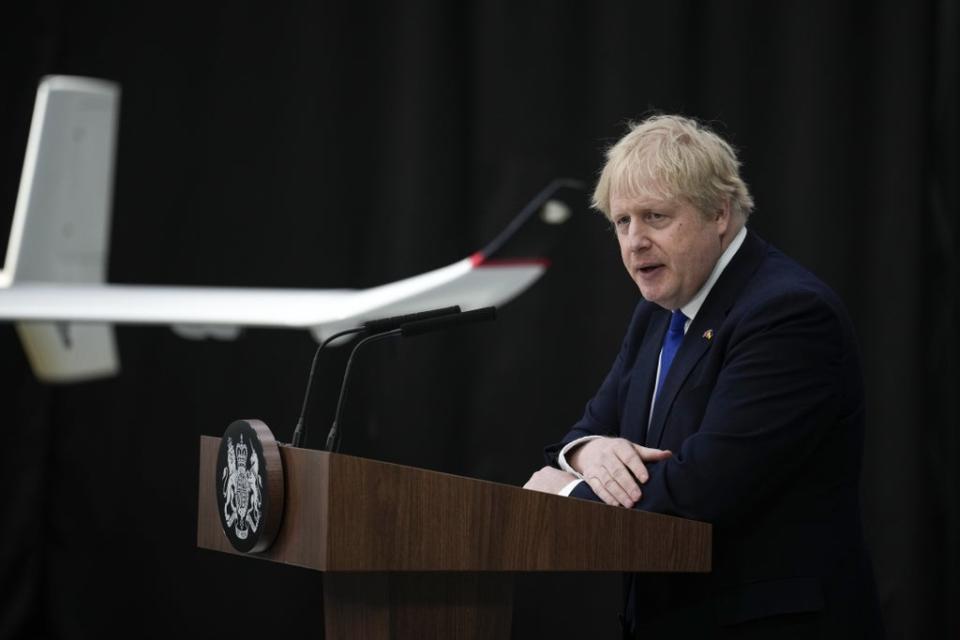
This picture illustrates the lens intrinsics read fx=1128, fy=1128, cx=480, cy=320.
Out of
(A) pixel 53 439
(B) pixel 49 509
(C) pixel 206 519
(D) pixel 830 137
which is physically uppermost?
(D) pixel 830 137

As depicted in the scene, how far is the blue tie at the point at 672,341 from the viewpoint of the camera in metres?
1.95

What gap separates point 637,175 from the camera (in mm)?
1872

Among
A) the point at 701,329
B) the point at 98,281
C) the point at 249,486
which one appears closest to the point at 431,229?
the point at 98,281

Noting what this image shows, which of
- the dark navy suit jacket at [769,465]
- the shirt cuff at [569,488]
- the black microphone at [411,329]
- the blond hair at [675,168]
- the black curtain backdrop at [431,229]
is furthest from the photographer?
the black curtain backdrop at [431,229]

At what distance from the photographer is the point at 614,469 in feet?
5.58

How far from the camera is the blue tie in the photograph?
6.38 feet

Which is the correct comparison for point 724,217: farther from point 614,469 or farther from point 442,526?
point 442,526

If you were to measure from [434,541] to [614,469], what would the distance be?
1.48 feet

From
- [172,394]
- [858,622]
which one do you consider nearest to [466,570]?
[858,622]

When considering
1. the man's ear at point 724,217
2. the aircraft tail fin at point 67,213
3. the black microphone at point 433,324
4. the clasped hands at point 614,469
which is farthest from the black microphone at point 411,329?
the aircraft tail fin at point 67,213

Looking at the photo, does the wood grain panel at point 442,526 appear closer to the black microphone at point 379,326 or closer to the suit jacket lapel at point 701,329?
the black microphone at point 379,326

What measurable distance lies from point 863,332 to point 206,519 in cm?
261

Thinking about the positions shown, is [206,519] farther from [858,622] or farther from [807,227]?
[807,227]

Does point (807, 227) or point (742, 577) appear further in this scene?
point (807, 227)
